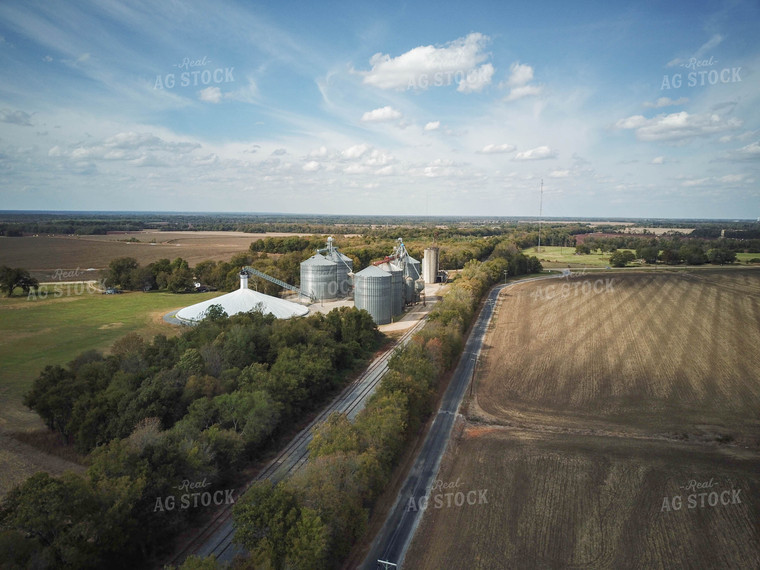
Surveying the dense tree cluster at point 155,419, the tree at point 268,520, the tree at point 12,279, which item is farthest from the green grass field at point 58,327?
the tree at point 268,520

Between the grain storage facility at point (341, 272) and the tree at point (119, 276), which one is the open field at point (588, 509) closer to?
the grain storage facility at point (341, 272)

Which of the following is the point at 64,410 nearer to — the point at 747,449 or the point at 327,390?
the point at 327,390

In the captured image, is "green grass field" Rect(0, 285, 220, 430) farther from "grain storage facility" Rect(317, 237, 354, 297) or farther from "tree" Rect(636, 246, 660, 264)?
"tree" Rect(636, 246, 660, 264)

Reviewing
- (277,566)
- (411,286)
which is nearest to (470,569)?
(277,566)

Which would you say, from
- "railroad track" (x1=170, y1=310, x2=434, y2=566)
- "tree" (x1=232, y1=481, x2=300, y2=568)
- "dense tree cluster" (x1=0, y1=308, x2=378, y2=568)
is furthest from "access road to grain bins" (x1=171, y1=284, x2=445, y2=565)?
"tree" (x1=232, y1=481, x2=300, y2=568)

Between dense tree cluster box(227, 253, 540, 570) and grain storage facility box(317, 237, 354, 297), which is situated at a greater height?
grain storage facility box(317, 237, 354, 297)
